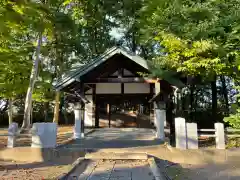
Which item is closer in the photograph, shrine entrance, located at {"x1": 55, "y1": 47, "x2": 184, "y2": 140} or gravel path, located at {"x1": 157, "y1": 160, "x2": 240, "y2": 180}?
gravel path, located at {"x1": 157, "y1": 160, "x2": 240, "y2": 180}

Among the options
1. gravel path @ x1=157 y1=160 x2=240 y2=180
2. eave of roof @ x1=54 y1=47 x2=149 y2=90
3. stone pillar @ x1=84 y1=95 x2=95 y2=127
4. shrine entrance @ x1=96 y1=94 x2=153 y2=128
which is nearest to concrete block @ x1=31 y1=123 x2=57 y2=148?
eave of roof @ x1=54 y1=47 x2=149 y2=90

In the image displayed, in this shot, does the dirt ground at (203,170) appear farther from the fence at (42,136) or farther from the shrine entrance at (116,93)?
the fence at (42,136)

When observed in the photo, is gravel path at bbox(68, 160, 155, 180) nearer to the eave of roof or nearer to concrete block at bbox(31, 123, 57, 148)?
concrete block at bbox(31, 123, 57, 148)

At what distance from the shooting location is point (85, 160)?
7219 millimetres

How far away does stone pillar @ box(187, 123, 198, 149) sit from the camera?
8.59 metres

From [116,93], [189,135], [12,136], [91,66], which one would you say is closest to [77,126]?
[91,66]

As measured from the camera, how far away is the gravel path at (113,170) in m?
5.52

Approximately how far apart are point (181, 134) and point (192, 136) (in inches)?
16.4

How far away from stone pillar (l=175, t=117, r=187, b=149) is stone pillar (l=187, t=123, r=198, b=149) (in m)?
0.17

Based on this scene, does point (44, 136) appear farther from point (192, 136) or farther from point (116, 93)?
point (116, 93)

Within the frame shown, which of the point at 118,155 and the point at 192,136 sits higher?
the point at 192,136

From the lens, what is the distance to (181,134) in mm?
8617

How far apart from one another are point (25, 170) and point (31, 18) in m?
6.10

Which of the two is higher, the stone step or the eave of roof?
the eave of roof
